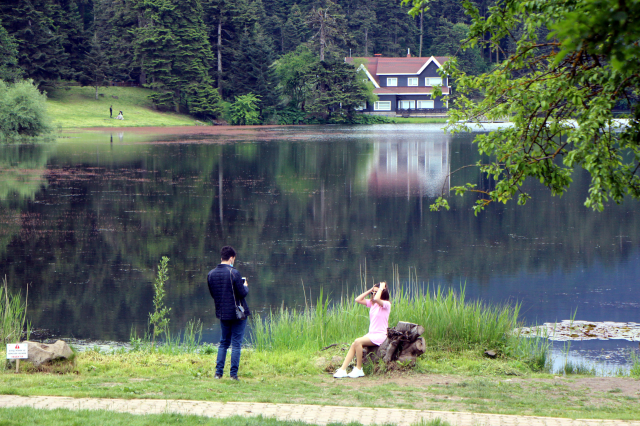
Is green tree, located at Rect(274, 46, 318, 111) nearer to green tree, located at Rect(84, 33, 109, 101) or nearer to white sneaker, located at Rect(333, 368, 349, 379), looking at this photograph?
green tree, located at Rect(84, 33, 109, 101)

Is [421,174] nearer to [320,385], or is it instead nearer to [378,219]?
[378,219]

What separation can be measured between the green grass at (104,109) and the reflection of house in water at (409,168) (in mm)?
33509

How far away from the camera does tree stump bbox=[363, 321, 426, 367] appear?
402 inches

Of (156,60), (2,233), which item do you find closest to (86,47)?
(156,60)

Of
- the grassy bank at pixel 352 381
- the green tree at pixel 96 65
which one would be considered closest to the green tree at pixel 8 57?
the green tree at pixel 96 65

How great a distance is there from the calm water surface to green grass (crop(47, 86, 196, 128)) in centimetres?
3370

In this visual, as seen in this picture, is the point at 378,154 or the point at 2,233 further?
the point at 378,154

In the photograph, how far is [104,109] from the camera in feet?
273

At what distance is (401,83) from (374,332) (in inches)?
4022

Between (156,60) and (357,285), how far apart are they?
263 ft

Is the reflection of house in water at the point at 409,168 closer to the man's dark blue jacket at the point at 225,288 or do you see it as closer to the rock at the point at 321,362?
the rock at the point at 321,362

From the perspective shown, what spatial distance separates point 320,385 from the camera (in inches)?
363

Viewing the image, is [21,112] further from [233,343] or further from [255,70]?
[233,343]

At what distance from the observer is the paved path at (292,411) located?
6977mm
